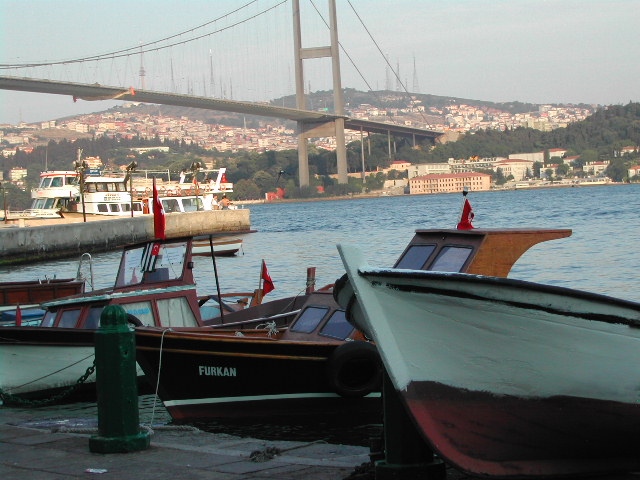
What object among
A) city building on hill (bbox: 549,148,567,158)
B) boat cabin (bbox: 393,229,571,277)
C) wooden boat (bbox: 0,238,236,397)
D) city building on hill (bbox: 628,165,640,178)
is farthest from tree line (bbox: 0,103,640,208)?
boat cabin (bbox: 393,229,571,277)

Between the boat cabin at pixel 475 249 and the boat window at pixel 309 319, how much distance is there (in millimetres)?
1364

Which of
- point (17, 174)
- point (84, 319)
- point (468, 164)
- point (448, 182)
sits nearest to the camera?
point (84, 319)

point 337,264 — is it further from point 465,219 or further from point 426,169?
point 426,169

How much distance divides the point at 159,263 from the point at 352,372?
129 inches

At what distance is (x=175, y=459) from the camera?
6.18 m

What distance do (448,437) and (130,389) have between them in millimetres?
1962

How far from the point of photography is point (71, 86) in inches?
2876

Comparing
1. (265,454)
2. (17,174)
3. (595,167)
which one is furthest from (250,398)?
(17,174)

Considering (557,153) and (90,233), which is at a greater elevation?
(557,153)

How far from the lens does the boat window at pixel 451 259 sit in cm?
866

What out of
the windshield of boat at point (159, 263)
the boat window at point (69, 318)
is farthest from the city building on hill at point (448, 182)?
the boat window at point (69, 318)

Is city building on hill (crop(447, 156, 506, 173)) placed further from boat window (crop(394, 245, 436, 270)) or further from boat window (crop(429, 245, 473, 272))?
boat window (crop(429, 245, 473, 272))

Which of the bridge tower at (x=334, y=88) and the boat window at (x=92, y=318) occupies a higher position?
the bridge tower at (x=334, y=88)

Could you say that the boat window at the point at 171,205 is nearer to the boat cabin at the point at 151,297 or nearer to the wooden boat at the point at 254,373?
the boat cabin at the point at 151,297
